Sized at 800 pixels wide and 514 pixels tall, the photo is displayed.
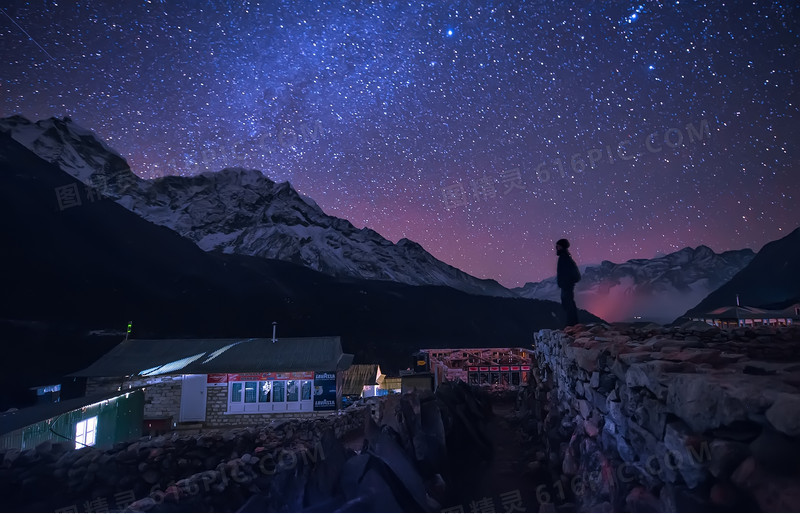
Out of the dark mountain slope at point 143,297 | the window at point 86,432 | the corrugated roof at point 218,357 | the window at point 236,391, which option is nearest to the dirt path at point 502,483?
the window at point 86,432

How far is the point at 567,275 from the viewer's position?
9.02 meters

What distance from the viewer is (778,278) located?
85.9m

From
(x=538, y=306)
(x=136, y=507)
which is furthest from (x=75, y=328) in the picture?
(x=538, y=306)

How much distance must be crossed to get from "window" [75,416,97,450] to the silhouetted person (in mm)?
16376

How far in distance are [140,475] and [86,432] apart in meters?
6.83

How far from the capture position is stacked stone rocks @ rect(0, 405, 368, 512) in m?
7.62

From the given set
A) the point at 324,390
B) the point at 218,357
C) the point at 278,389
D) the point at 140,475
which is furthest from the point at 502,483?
the point at 218,357

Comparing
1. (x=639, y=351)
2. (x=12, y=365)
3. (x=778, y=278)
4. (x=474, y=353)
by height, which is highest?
(x=778, y=278)

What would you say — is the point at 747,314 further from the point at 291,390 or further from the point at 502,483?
the point at 502,483

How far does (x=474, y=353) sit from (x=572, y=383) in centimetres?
1846

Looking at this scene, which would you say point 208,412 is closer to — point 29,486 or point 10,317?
point 29,486

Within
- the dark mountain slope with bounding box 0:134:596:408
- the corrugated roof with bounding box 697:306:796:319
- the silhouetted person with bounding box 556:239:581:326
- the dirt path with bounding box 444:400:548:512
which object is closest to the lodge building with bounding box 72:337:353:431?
the dirt path with bounding box 444:400:548:512

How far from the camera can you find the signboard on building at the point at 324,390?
69.2 ft

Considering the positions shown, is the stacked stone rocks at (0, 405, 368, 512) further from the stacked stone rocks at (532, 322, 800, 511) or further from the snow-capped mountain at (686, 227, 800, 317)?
the snow-capped mountain at (686, 227, 800, 317)
